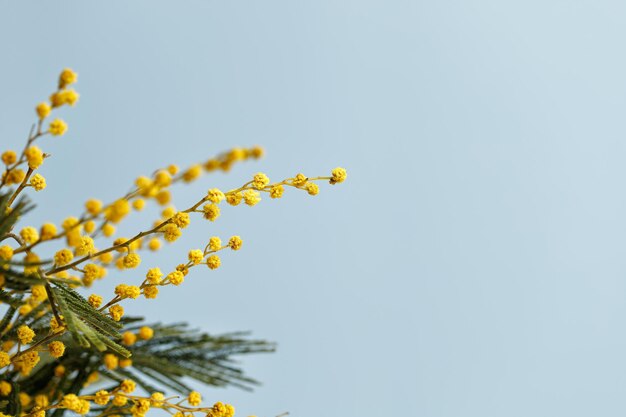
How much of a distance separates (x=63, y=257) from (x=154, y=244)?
0.48m

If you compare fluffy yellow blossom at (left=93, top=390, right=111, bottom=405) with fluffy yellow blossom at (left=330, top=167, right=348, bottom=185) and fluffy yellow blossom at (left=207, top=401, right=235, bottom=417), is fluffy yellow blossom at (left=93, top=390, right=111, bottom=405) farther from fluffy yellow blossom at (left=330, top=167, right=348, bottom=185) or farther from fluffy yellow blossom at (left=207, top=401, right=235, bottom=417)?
fluffy yellow blossom at (left=330, top=167, right=348, bottom=185)

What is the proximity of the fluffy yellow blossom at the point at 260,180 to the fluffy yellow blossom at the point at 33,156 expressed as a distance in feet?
1.75

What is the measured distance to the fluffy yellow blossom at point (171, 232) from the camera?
1791 millimetres

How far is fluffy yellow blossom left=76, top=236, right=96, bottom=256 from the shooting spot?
173 cm

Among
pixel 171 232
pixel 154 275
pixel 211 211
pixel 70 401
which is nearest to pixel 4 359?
pixel 70 401

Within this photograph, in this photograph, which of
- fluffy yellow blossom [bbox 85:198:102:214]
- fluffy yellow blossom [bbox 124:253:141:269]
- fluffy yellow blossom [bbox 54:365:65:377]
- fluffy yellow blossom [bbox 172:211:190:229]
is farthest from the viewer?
fluffy yellow blossom [bbox 54:365:65:377]

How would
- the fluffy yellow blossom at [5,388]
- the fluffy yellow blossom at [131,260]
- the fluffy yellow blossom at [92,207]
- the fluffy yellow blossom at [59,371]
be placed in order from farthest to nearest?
1. the fluffy yellow blossom at [59,371]
2. the fluffy yellow blossom at [5,388]
3. the fluffy yellow blossom at [131,260]
4. the fluffy yellow blossom at [92,207]

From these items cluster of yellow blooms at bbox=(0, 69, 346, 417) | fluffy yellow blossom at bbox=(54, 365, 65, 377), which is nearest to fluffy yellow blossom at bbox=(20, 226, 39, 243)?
cluster of yellow blooms at bbox=(0, 69, 346, 417)

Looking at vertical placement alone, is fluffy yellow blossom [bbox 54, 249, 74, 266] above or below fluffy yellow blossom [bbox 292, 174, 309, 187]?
below

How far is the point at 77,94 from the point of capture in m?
1.54

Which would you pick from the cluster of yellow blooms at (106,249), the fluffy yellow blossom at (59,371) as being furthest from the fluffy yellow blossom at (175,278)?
the fluffy yellow blossom at (59,371)

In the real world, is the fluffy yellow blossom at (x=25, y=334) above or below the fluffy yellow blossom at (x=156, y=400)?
above

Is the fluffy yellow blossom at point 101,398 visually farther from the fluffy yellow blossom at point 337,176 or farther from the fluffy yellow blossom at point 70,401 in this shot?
the fluffy yellow blossom at point 337,176

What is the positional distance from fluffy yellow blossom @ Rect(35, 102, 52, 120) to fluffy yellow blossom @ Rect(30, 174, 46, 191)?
0.33 m
